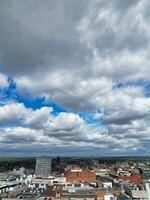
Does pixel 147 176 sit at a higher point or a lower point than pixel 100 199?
higher

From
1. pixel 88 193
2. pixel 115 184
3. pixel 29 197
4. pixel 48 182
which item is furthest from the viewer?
pixel 48 182

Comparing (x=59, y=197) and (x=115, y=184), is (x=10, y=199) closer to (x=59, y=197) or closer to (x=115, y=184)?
(x=59, y=197)

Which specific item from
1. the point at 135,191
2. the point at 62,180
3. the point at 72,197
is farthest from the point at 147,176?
the point at 72,197

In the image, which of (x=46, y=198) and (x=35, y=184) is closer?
(x=46, y=198)

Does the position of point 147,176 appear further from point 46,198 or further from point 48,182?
point 46,198

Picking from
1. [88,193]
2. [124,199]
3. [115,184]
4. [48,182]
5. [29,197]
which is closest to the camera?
[124,199]

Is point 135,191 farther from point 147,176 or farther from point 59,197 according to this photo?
point 147,176

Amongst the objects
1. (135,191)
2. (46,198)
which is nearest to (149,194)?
(135,191)

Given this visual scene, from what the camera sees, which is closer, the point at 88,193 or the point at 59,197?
the point at 59,197

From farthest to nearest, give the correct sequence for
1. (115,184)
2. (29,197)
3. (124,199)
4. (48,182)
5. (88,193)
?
1. (48,182)
2. (115,184)
3. (88,193)
4. (29,197)
5. (124,199)
